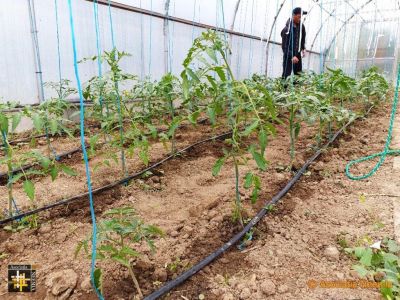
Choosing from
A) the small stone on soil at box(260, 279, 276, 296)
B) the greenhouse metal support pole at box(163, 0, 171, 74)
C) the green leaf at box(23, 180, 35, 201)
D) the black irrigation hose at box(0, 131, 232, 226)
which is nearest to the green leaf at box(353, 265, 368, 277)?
the small stone on soil at box(260, 279, 276, 296)

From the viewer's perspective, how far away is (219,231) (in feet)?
5.31

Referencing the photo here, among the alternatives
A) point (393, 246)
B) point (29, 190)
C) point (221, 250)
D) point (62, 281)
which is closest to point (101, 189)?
point (29, 190)

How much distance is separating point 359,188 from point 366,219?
1.50 feet

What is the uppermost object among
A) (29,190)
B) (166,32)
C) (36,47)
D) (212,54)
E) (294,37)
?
(166,32)

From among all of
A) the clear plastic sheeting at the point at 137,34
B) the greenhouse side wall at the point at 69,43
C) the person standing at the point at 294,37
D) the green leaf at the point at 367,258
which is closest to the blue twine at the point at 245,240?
the green leaf at the point at 367,258

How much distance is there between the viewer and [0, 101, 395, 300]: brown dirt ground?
1272 millimetres

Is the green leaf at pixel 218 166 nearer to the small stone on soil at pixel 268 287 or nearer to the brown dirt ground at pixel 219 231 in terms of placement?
the brown dirt ground at pixel 219 231

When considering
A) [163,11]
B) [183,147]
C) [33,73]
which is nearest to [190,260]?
[183,147]

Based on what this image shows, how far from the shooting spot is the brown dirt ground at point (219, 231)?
1272mm

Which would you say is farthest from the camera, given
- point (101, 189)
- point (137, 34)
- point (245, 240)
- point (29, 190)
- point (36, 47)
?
point (137, 34)

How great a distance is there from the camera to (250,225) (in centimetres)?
162

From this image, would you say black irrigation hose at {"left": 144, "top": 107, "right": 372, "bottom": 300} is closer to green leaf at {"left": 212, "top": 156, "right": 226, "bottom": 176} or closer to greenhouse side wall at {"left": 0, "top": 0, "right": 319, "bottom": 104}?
green leaf at {"left": 212, "top": 156, "right": 226, "bottom": 176}

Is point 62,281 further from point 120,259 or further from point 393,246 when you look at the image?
point 393,246

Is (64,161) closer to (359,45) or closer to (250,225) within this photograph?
(250,225)
